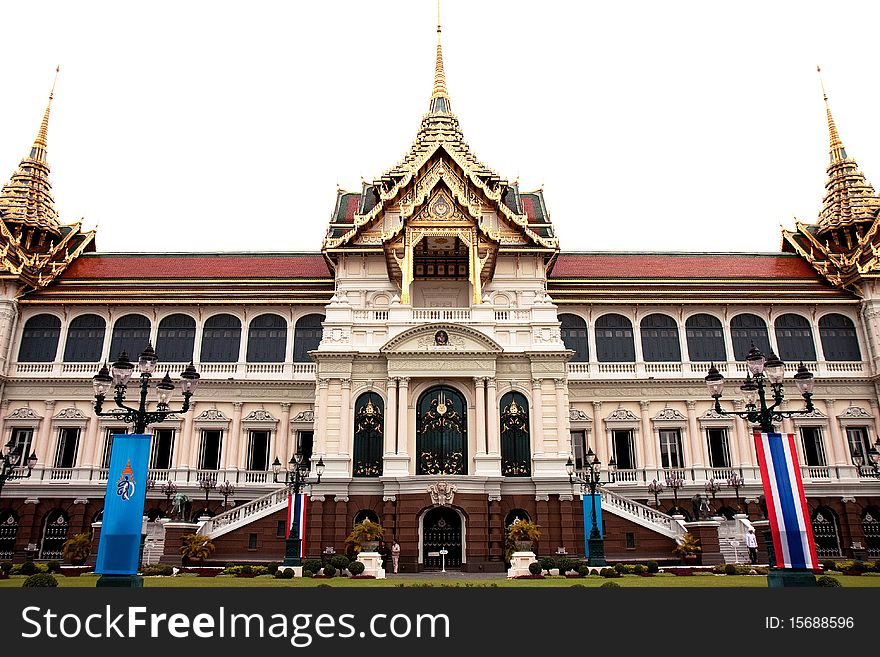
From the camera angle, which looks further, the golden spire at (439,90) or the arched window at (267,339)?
the golden spire at (439,90)

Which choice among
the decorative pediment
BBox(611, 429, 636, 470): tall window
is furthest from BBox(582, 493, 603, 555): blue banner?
BBox(611, 429, 636, 470): tall window

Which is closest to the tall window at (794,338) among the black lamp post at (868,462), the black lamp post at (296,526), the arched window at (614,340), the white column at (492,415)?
the black lamp post at (868,462)

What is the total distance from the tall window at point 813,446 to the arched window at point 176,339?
32.3 metres

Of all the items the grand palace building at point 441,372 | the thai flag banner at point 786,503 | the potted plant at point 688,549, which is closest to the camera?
the thai flag banner at point 786,503

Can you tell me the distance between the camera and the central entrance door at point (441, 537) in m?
25.9

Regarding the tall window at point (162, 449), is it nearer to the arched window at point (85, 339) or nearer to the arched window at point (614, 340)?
the arched window at point (85, 339)

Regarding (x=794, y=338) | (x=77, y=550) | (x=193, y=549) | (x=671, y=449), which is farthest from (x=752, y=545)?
(x=77, y=550)

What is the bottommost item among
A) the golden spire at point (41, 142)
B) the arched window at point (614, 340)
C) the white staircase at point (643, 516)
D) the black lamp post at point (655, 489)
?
the white staircase at point (643, 516)

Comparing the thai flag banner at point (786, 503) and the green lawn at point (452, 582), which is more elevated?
the thai flag banner at point (786, 503)

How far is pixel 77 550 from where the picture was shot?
2608 centimetres

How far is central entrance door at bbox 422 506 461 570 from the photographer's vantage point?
2589 cm

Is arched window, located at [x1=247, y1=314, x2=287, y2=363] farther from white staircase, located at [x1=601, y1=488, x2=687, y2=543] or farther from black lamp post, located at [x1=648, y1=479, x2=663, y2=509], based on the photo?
black lamp post, located at [x1=648, y1=479, x2=663, y2=509]
